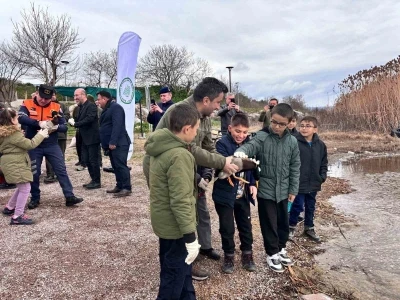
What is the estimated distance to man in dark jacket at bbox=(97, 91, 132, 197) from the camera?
5.96m

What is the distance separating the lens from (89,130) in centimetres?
657

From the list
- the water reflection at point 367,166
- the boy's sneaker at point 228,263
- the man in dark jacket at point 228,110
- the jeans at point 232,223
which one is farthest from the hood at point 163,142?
the water reflection at point 367,166

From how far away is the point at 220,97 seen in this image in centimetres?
306

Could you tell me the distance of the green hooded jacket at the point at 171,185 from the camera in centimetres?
228

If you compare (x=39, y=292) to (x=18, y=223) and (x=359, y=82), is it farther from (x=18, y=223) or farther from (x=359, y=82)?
(x=359, y=82)

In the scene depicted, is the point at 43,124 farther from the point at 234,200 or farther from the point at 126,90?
the point at 126,90

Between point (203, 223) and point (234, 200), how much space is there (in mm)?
496

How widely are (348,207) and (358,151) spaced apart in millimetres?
8863

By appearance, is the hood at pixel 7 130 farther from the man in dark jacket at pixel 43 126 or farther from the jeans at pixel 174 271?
the jeans at pixel 174 271

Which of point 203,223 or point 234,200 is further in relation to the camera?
point 203,223

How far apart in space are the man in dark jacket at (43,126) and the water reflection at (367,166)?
25.4ft

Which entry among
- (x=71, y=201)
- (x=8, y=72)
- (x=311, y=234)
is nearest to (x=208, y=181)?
(x=311, y=234)

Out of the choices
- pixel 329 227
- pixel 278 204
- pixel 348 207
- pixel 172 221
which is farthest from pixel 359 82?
pixel 172 221

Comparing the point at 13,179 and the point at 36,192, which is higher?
the point at 13,179
